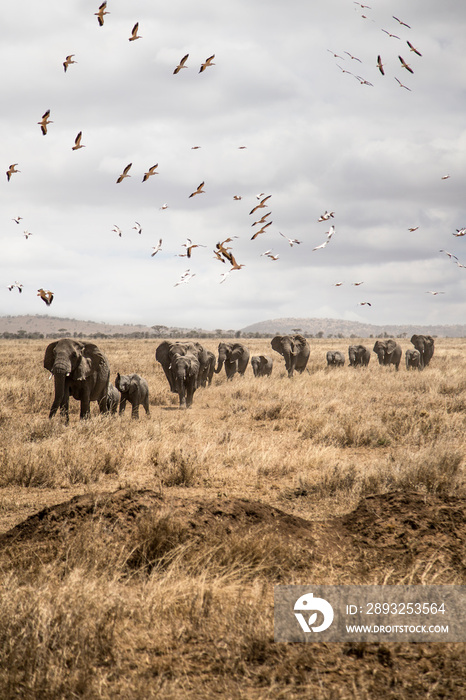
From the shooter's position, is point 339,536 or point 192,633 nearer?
point 192,633

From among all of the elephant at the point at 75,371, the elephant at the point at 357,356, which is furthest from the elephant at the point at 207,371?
the elephant at the point at 357,356

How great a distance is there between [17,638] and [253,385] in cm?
1482

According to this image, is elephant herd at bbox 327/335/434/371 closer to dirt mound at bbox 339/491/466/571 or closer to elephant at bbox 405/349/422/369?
elephant at bbox 405/349/422/369

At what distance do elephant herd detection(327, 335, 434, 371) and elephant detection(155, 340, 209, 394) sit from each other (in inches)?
439

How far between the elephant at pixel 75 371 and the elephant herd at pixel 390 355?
62.7 feet

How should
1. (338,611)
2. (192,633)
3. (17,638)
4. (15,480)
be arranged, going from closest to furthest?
(17,638) < (192,633) < (338,611) < (15,480)

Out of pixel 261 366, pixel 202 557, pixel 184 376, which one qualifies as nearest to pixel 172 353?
pixel 184 376

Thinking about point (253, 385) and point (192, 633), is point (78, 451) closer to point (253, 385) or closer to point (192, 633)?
point (192, 633)

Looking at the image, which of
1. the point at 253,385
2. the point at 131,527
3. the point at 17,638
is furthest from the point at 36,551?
the point at 253,385

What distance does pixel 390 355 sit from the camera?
2992 centimetres

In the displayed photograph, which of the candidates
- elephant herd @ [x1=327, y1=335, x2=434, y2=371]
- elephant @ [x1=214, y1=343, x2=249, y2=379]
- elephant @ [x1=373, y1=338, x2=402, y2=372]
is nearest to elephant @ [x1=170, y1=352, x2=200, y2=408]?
elephant @ [x1=214, y1=343, x2=249, y2=379]

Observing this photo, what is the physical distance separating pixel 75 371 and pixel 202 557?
7.21 metres

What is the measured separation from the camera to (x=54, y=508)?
16.0ft

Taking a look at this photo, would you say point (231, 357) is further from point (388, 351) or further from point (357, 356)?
point (388, 351)
